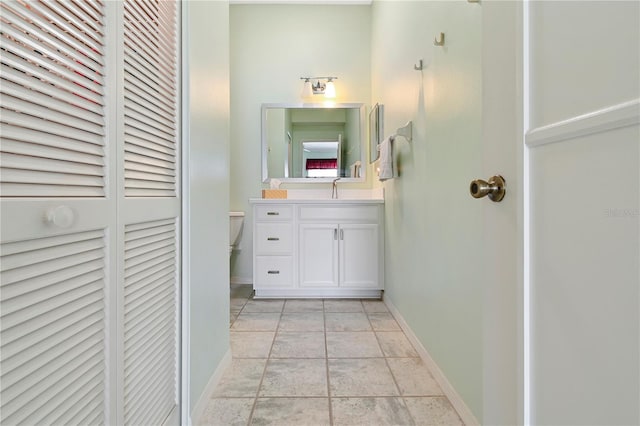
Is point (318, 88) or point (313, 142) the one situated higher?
point (318, 88)

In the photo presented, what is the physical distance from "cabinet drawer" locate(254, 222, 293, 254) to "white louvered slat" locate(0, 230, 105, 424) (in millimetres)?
2033

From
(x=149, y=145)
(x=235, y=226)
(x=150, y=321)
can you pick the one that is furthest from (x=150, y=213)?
(x=235, y=226)

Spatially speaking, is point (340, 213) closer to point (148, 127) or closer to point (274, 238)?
point (274, 238)

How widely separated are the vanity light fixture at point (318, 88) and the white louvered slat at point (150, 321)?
8.31ft

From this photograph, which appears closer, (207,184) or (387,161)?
(207,184)

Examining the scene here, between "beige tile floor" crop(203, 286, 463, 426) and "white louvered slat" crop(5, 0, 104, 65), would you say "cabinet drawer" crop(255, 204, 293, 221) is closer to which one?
"beige tile floor" crop(203, 286, 463, 426)

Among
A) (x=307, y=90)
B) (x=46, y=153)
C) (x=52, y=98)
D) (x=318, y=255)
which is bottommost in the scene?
(x=318, y=255)

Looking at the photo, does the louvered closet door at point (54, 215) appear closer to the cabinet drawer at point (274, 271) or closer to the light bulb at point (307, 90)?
the cabinet drawer at point (274, 271)

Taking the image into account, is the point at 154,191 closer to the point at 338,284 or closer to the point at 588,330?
the point at 588,330

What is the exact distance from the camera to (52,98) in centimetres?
57

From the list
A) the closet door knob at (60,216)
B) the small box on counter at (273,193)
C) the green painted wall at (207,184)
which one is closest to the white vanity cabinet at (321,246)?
the small box on counter at (273,193)

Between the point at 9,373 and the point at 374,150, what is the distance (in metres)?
2.77

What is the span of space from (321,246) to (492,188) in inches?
84.8

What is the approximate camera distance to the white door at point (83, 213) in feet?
1.64
